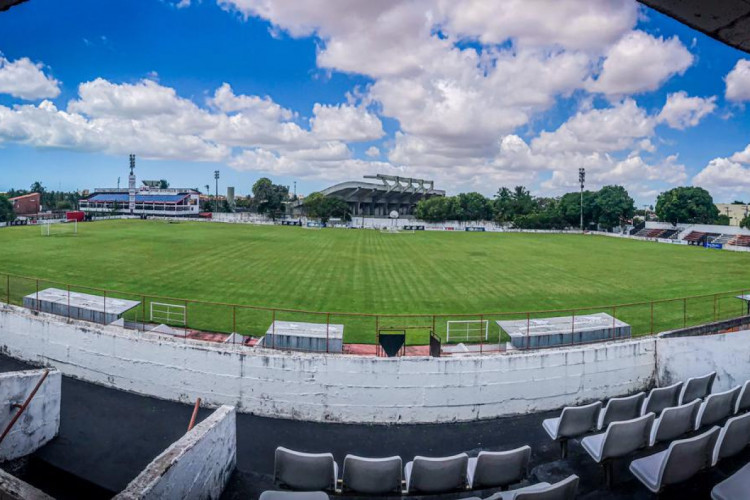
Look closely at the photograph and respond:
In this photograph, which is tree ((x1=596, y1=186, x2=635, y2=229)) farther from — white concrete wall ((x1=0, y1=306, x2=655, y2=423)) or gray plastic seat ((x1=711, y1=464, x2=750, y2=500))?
gray plastic seat ((x1=711, y1=464, x2=750, y2=500))

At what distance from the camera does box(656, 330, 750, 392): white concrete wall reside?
8672mm

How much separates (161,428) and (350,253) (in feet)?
104

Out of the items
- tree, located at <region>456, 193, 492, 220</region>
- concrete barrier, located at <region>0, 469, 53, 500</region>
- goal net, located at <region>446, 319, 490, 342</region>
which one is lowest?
goal net, located at <region>446, 319, 490, 342</region>

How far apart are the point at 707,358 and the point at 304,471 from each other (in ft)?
27.3

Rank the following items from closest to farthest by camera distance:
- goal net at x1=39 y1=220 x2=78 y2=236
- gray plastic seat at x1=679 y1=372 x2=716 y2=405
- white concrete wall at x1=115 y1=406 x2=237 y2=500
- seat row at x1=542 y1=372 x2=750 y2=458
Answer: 1. white concrete wall at x1=115 y1=406 x2=237 y2=500
2. seat row at x1=542 y1=372 x2=750 y2=458
3. gray plastic seat at x1=679 y1=372 x2=716 y2=405
4. goal net at x1=39 y1=220 x2=78 y2=236

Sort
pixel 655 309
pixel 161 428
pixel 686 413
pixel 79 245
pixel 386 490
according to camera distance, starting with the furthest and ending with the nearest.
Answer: pixel 79 245 → pixel 655 309 → pixel 161 428 → pixel 686 413 → pixel 386 490

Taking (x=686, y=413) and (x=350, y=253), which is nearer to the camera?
(x=686, y=413)

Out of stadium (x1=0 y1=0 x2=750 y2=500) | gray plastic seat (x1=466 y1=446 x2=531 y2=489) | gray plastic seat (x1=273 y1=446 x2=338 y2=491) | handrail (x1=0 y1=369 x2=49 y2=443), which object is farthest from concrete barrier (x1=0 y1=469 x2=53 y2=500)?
gray plastic seat (x1=466 y1=446 x2=531 y2=489)

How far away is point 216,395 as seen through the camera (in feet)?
27.2

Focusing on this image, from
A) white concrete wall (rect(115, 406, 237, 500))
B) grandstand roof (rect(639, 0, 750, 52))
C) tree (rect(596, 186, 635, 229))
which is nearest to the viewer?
grandstand roof (rect(639, 0, 750, 52))

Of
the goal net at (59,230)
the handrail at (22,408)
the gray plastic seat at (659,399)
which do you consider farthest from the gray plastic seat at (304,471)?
the goal net at (59,230)

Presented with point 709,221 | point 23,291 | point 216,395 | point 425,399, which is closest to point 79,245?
point 23,291

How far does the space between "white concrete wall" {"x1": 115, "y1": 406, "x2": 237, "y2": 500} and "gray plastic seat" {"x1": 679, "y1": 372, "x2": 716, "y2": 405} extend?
6.88 meters

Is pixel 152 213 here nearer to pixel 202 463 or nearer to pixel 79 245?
pixel 79 245
